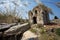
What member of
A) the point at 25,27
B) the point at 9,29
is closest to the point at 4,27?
the point at 9,29

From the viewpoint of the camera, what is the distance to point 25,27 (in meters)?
4.11

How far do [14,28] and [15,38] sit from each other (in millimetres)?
389

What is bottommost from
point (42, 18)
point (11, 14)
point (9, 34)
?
point (42, 18)

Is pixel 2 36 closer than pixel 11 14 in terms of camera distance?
Yes

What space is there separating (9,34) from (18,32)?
0.80ft

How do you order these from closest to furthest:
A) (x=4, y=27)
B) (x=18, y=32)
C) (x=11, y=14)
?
(x=4, y=27) < (x=18, y=32) < (x=11, y=14)

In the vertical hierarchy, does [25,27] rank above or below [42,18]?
above

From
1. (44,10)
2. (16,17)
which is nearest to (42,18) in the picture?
(44,10)

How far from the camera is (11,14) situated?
173 inches

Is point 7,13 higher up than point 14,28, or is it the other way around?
point 7,13

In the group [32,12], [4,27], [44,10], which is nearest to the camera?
[4,27]

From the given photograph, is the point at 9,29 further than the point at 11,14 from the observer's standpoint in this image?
No

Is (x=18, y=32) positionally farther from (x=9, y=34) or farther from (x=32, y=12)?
(x=32, y=12)

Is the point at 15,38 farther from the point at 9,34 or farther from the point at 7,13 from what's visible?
the point at 7,13
